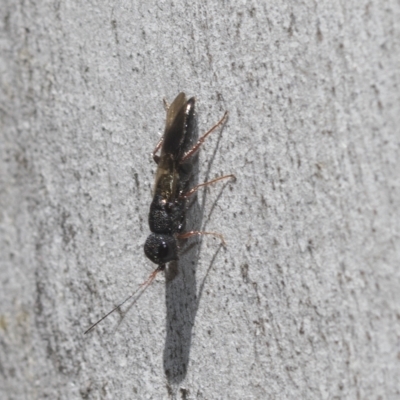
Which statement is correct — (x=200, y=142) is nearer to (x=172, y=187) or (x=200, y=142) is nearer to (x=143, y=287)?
(x=172, y=187)

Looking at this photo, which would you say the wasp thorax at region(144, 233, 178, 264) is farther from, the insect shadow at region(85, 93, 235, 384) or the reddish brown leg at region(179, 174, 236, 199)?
the reddish brown leg at region(179, 174, 236, 199)

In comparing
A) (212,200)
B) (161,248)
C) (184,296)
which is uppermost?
(212,200)

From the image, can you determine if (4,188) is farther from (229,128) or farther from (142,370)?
(229,128)

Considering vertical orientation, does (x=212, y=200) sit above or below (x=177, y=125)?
below

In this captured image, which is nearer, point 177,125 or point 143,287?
point 177,125

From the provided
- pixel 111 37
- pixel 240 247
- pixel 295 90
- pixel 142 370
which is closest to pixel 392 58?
pixel 295 90

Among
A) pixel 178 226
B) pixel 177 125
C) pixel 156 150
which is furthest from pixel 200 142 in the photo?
pixel 178 226

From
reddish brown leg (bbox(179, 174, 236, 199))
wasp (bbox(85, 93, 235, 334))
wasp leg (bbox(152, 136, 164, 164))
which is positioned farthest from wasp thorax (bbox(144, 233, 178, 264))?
wasp leg (bbox(152, 136, 164, 164))
